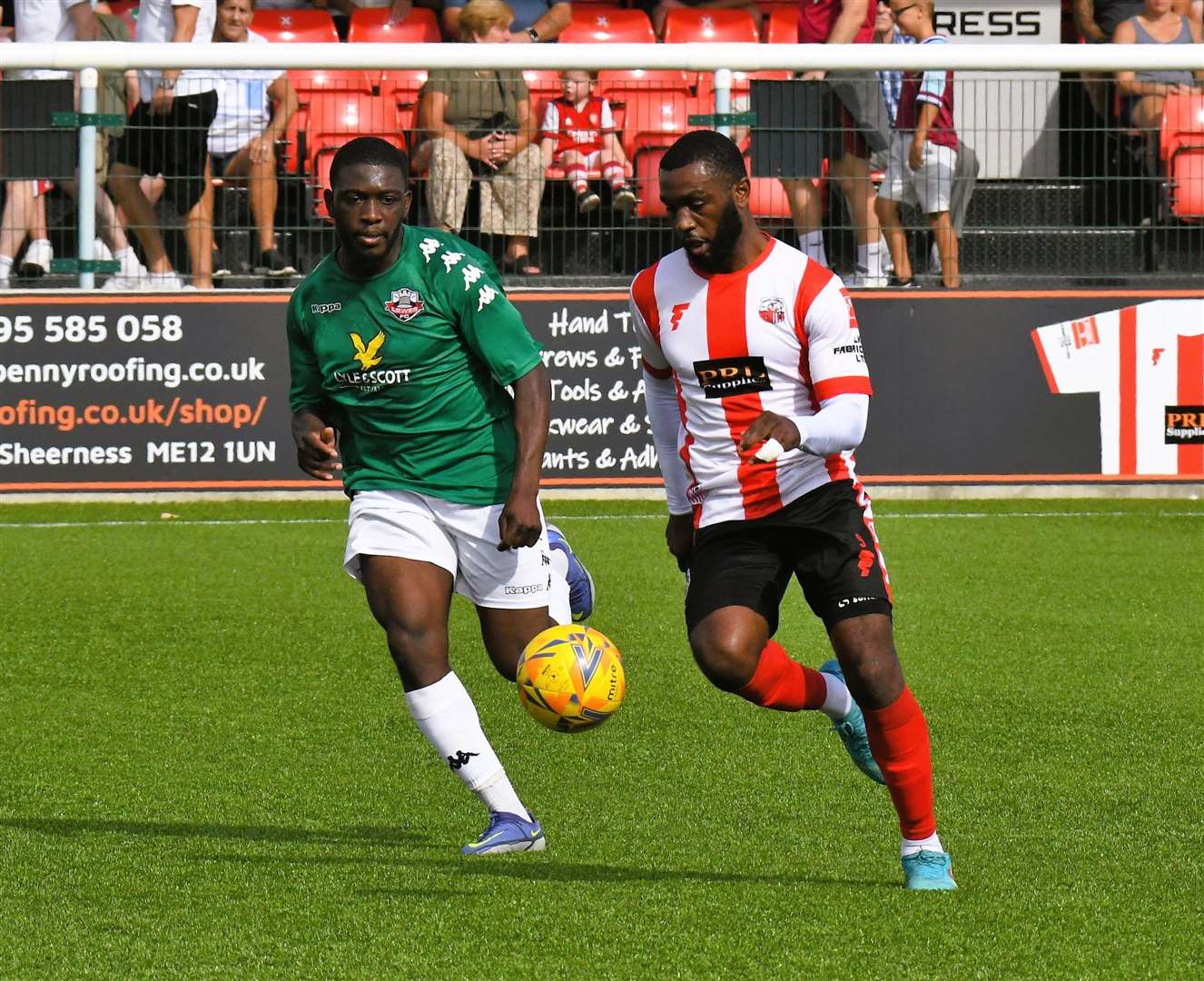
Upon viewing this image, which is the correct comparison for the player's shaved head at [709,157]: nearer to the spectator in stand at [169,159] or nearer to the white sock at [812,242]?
the white sock at [812,242]

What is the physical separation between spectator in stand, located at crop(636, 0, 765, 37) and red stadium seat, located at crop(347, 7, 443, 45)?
191 centimetres

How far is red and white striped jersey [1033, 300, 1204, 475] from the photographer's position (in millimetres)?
13234

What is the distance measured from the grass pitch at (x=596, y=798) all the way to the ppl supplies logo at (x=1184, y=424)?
2.67 metres

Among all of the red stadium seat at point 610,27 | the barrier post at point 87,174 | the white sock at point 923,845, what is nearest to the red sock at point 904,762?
the white sock at point 923,845

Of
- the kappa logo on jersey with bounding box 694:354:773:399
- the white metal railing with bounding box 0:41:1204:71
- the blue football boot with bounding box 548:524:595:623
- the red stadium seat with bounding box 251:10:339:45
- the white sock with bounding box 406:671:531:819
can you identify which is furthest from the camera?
the red stadium seat with bounding box 251:10:339:45

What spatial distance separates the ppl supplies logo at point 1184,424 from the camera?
43.5ft

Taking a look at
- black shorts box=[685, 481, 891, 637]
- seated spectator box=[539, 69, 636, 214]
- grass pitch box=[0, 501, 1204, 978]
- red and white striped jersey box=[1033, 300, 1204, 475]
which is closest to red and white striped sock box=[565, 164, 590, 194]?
seated spectator box=[539, 69, 636, 214]

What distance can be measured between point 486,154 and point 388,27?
12.3 ft

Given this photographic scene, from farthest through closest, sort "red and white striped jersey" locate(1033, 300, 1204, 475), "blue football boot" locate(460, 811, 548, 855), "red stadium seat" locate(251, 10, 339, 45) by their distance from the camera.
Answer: "red stadium seat" locate(251, 10, 339, 45)
"red and white striped jersey" locate(1033, 300, 1204, 475)
"blue football boot" locate(460, 811, 548, 855)

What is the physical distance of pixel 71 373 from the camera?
12.8m

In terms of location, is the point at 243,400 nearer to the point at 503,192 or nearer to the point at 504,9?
the point at 503,192

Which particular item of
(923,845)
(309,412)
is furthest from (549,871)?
(309,412)

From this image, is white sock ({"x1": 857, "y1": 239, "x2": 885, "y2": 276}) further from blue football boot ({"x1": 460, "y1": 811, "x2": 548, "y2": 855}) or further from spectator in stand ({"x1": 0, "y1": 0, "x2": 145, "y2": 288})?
blue football boot ({"x1": 460, "y1": 811, "x2": 548, "y2": 855})

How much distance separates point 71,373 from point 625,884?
8418 millimetres
